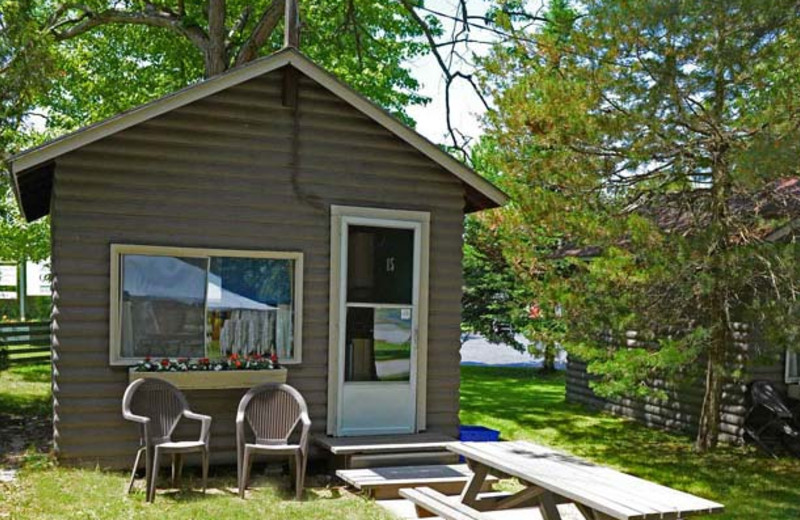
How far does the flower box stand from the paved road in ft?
57.6

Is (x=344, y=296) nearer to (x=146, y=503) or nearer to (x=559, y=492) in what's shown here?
(x=146, y=503)

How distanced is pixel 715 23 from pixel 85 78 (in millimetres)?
Result: 16120

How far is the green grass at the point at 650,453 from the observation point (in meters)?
7.80

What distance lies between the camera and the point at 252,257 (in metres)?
7.89

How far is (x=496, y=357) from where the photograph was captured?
29.2m

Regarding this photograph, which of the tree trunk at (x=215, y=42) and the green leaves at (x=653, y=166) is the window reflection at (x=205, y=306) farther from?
the tree trunk at (x=215, y=42)

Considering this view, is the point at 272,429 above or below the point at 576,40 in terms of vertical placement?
below

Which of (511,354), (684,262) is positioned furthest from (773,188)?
(511,354)

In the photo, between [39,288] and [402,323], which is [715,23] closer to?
[402,323]

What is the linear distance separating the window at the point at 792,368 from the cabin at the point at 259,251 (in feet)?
16.4

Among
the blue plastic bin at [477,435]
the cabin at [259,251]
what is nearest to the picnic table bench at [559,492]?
the blue plastic bin at [477,435]

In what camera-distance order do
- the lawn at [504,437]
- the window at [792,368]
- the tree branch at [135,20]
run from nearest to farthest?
1. the lawn at [504,437]
2. the window at [792,368]
3. the tree branch at [135,20]

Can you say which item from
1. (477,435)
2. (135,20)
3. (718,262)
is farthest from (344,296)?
(135,20)

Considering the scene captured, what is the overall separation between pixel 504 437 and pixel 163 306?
542 centimetres
